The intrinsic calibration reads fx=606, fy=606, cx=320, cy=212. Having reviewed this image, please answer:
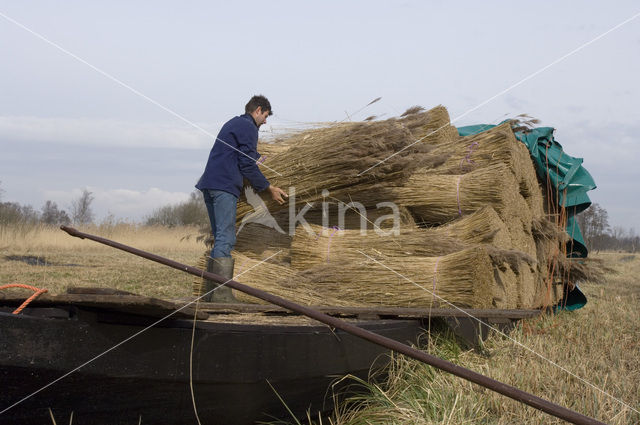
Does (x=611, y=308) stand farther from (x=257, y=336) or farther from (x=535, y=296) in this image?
(x=257, y=336)

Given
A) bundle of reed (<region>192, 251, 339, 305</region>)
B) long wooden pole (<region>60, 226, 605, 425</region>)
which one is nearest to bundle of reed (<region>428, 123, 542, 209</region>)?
bundle of reed (<region>192, 251, 339, 305</region>)

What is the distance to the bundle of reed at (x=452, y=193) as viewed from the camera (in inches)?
187

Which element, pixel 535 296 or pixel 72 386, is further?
pixel 535 296

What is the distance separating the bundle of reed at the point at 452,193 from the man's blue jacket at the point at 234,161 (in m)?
1.16

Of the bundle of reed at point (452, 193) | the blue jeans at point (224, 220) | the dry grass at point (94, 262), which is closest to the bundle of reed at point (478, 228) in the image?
the bundle of reed at point (452, 193)

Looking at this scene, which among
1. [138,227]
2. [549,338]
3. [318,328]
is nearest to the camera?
[318,328]

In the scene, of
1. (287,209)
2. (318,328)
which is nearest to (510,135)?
(287,209)

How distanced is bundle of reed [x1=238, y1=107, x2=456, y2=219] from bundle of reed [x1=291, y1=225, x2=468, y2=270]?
0.31m

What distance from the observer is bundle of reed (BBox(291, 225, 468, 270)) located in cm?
434

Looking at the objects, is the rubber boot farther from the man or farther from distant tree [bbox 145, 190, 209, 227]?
distant tree [bbox 145, 190, 209, 227]

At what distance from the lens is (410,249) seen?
171 inches

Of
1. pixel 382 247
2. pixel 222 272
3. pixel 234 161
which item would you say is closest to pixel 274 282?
pixel 222 272

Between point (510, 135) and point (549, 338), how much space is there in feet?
5.80

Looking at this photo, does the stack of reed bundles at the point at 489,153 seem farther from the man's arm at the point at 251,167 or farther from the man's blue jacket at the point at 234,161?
the man's blue jacket at the point at 234,161
